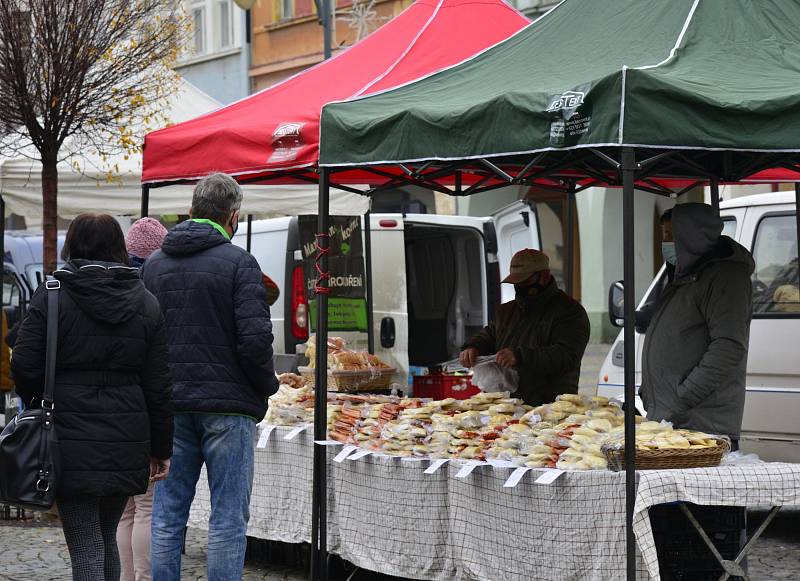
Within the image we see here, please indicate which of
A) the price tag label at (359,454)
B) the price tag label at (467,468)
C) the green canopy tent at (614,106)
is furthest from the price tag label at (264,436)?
the price tag label at (467,468)

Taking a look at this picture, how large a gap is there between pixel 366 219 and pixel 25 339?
511 centimetres

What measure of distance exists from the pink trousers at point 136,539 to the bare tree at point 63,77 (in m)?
4.61

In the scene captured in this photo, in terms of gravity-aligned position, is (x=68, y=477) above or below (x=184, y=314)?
below

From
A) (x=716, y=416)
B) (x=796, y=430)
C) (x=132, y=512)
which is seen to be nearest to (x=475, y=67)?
(x=716, y=416)

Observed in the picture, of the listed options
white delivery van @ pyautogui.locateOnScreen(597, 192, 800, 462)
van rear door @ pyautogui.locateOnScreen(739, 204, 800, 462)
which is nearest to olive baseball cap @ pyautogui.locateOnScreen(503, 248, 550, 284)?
white delivery van @ pyautogui.locateOnScreen(597, 192, 800, 462)

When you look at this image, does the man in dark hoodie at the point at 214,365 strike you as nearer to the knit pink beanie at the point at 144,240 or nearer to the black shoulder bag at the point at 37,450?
the knit pink beanie at the point at 144,240

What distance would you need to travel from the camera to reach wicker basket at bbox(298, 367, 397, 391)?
8203 mm

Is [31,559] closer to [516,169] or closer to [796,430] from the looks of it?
[516,169]

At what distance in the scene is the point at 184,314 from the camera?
5402 mm

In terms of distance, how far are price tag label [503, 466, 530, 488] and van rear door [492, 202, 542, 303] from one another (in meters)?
6.02

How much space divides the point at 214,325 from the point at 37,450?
977mm

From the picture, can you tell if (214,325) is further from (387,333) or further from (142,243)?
(387,333)

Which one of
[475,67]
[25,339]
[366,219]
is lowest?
[25,339]

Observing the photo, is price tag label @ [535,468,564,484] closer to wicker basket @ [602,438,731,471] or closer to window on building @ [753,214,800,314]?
wicker basket @ [602,438,731,471]
